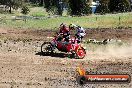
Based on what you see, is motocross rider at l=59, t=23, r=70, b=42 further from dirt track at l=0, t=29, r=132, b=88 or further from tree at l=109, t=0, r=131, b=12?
tree at l=109, t=0, r=131, b=12

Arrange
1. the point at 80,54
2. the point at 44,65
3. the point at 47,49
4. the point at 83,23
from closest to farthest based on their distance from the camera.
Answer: the point at 44,65, the point at 80,54, the point at 47,49, the point at 83,23

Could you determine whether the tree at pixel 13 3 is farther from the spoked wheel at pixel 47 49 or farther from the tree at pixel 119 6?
the spoked wheel at pixel 47 49

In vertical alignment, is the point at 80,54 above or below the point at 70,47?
below

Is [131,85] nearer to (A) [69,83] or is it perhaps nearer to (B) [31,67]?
(A) [69,83]

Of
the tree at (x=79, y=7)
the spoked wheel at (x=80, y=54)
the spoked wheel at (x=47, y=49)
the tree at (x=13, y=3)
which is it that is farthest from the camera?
the tree at (x=13, y=3)

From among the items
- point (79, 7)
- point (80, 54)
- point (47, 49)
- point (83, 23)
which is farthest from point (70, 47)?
point (79, 7)

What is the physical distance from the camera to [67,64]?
803 inches

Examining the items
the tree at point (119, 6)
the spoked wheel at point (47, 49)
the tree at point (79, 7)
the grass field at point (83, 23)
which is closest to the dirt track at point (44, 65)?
the spoked wheel at point (47, 49)

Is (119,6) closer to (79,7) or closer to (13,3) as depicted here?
(79,7)

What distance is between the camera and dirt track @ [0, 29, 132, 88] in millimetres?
16866

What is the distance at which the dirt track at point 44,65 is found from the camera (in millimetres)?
16866

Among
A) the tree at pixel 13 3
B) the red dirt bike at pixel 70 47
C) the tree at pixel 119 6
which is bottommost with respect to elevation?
the tree at pixel 13 3

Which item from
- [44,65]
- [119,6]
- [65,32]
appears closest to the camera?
[44,65]

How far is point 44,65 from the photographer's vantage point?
19969 mm
